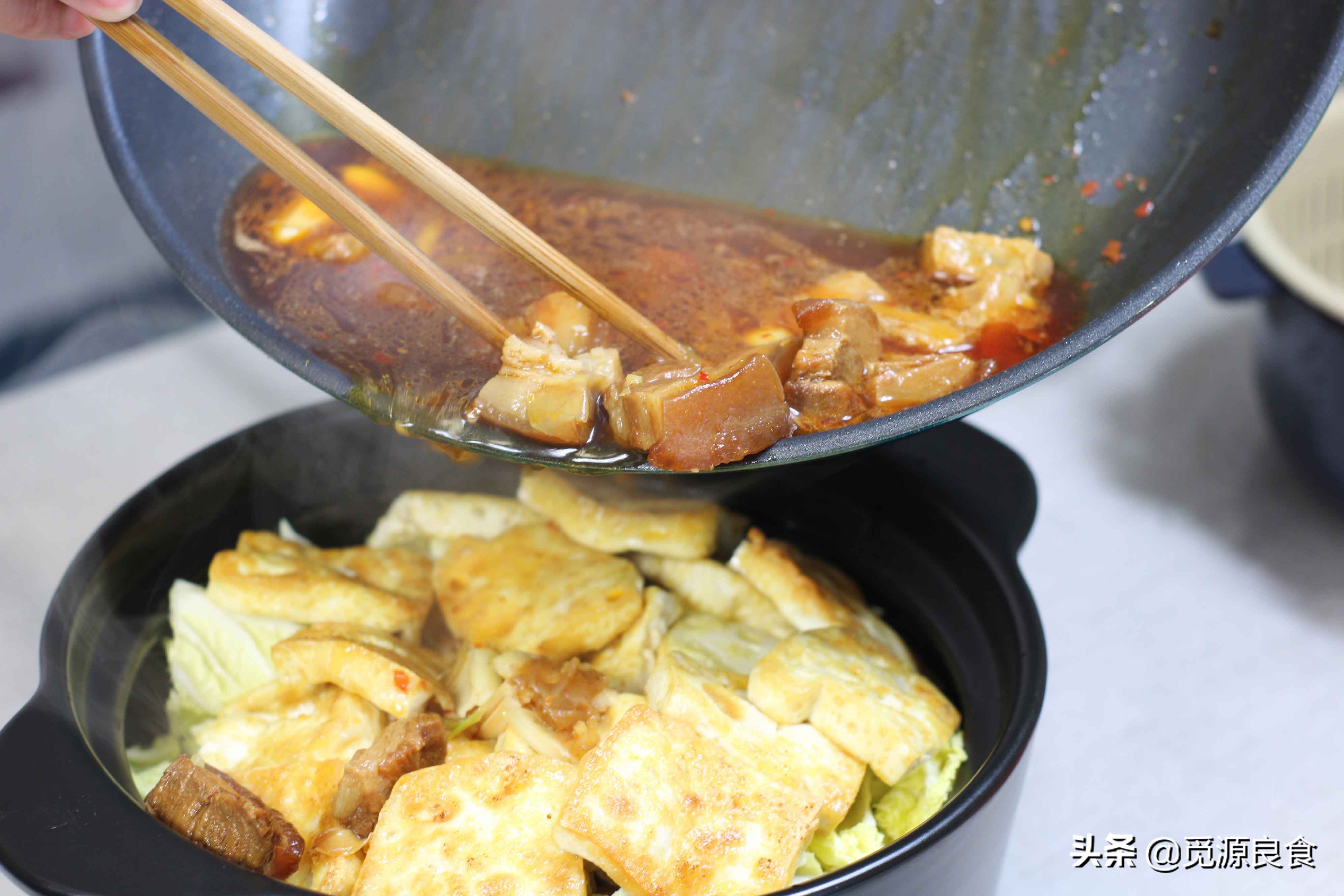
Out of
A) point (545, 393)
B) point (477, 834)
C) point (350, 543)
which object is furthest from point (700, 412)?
point (350, 543)

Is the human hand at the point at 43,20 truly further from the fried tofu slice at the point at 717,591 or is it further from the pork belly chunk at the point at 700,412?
the fried tofu slice at the point at 717,591

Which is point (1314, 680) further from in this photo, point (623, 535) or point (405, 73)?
point (405, 73)

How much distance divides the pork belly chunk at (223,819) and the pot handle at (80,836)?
4.6 inches

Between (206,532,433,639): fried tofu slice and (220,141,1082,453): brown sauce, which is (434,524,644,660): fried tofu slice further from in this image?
(220,141,1082,453): brown sauce

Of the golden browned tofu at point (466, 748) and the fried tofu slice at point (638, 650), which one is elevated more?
the fried tofu slice at point (638, 650)

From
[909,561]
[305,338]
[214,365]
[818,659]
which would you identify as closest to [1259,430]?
[909,561]

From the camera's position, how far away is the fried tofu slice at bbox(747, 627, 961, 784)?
1888 millimetres

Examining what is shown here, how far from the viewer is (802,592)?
2.22 m

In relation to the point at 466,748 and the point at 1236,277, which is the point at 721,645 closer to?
the point at 466,748

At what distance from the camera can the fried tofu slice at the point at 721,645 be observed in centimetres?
210

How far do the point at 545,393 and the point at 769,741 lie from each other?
2.57 feet

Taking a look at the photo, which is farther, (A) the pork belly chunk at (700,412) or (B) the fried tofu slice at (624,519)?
(B) the fried tofu slice at (624,519)

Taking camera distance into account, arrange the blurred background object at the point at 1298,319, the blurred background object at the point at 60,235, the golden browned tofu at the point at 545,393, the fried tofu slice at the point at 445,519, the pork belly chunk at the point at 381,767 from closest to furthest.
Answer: the golden browned tofu at the point at 545,393 → the pork belly chunk at the point at 381,767 → the fried tofu slice at the point at 445,519 → the blurred background object at the point at 1298,319 → the blurred background object at the point at 60,235

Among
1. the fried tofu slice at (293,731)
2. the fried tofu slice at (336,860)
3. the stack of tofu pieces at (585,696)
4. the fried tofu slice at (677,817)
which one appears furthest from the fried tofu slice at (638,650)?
the fried tofu slice at (336,860)
